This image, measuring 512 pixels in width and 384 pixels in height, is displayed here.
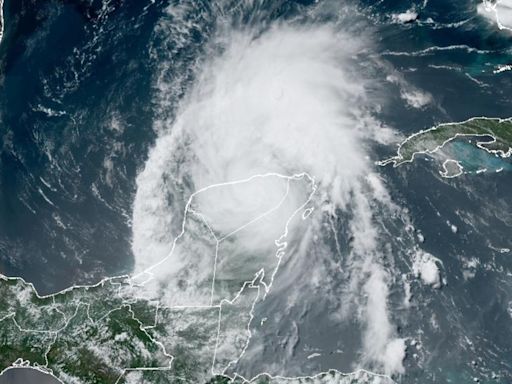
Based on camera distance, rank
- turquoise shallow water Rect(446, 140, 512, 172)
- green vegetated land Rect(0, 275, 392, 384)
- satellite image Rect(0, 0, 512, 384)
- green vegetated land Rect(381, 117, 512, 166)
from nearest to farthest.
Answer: satellite image Rect(0, 0, 512, 384) < turquoise shallow water Rect(446, 140, 512, 172) < green vegetated land Rect(381, 117, 512, 166) < green vegetated land Rect(0, 275, 392, 384)

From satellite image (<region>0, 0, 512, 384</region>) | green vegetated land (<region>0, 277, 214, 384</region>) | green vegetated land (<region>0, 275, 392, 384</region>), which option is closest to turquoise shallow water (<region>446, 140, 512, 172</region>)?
satellite image (<region>0, 0, 512, 384</region>)

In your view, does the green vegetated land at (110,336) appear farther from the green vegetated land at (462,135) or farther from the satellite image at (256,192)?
the green vegetated land at (462,135)

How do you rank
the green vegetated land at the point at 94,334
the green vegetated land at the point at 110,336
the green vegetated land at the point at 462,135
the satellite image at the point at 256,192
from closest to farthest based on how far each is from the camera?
the satellite image at the point at 256,192 → the green vegetated land at the point at 462,135 → the green vegetated land at the point at 110,336 → the green vegetated land at the point at 94,334

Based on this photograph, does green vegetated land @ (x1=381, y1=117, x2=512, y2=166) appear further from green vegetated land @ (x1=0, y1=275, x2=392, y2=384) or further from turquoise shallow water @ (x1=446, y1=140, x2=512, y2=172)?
green vegetated land @ (x1=0, y1=275, x2=392, y2=384)

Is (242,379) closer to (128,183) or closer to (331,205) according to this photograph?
(331,205)

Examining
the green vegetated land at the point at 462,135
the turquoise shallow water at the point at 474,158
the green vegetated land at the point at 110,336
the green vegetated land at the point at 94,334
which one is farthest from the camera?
the green vegetated land at the point at 94,334

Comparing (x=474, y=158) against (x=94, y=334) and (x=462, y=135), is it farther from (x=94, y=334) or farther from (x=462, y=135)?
(x=94, y=334)

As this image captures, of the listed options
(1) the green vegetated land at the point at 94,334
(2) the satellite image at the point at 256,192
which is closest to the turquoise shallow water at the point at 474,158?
(2) the satellite image at the point at 256,192
